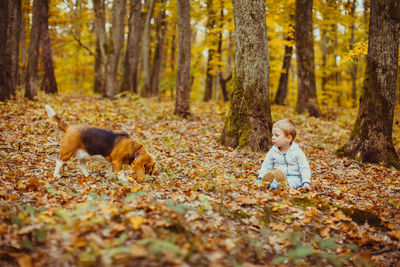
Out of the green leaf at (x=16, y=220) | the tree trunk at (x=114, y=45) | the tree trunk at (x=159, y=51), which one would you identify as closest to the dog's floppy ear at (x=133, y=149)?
the green leaf at (x=16, y=220)

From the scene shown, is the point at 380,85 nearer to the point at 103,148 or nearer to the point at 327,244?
the point at 327,244

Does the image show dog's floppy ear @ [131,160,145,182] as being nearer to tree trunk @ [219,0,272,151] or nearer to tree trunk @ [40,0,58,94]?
tree trunk @ [219,0,272,151]

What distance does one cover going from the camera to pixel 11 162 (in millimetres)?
6125

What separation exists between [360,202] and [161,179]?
12.3ft

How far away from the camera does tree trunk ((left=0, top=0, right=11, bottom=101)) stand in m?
11.0

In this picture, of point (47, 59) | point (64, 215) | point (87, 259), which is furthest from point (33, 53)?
point (87, 259)

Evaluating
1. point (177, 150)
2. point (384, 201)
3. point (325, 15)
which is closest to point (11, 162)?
point (177, 150)

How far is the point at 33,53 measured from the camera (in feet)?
43.4

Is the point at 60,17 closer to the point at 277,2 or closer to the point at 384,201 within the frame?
the point at 277,2

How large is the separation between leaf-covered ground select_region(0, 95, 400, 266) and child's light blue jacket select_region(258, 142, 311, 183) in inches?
20.0

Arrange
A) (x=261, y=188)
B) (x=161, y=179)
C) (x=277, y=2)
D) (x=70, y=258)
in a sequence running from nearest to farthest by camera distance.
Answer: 1. (x=70, y=258)
2. (x=261, y=188)
3. (x=161, y=179)
4. (x=277, y=2)

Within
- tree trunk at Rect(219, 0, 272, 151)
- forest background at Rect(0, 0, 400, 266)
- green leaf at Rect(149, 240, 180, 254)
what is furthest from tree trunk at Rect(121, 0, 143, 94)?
green leaf at Rect(149, 240, 180, 254)

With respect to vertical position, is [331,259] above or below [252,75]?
below

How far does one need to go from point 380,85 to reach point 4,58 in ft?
43.9
